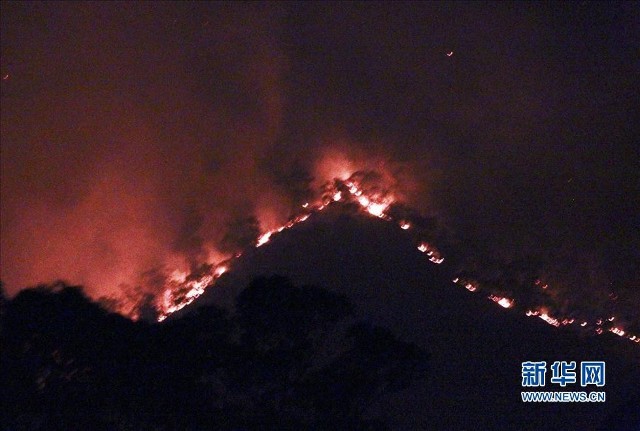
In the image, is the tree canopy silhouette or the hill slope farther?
the hill slope

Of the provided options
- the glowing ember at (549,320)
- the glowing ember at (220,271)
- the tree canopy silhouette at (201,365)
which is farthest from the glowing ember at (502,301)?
the glowing ember at (220,271)

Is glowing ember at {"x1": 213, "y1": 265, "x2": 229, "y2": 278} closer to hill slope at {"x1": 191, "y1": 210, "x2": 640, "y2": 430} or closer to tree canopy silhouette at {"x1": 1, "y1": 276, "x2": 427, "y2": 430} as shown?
hill slope at {"x1": 191, "y1": 210, "x2": 640, "y2": 430}

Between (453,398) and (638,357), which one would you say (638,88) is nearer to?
(638,357)

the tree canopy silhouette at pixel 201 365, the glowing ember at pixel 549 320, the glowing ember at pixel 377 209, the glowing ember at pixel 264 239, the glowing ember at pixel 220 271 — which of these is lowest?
the tree canopy silhouette at pixel 201 365

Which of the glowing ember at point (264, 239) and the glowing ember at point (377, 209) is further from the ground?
the glowing ember at point (377, 209)

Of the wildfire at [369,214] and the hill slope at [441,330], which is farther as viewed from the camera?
the wildfire at [369,214]

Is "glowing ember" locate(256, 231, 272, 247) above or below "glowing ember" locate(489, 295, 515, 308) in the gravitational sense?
above

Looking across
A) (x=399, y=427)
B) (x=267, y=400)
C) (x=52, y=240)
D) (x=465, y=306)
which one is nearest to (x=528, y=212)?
(x=465, y=306)

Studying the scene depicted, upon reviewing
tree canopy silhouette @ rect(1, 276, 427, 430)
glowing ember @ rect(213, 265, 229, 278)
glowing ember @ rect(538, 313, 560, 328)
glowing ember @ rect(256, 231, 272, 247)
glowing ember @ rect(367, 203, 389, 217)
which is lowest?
tree canopy silhouette @ rect(1, 276, 427, 430)

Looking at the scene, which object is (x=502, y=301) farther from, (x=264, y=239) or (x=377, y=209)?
(x=264, y=239)

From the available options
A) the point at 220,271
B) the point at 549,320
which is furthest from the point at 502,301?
the point at 220,271

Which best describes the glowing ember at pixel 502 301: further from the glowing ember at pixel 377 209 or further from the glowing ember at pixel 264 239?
the glowing ember at pixel 264 239

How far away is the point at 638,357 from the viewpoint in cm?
840

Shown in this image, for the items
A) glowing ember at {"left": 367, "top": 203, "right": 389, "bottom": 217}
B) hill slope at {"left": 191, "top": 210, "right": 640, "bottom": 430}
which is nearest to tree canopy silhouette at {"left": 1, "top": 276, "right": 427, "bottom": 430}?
hill slope at {"left": 191, "top": 210, "right": 640, "bottom": 430}
